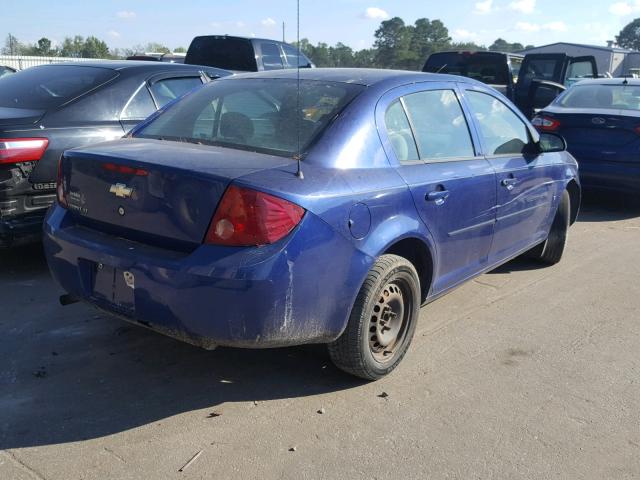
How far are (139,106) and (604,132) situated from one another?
5.46 meters

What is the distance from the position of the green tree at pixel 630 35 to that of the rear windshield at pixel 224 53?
11293 cm

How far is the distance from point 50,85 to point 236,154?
2918mm

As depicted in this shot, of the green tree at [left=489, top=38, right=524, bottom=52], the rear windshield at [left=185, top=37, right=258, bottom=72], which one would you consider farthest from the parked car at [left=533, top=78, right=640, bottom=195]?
the green tree at [left=489, top=38, right=524, bottom=52]

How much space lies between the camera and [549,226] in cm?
543

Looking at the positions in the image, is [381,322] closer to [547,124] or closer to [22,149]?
[22,149]

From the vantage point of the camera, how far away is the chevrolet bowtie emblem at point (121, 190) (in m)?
3.11

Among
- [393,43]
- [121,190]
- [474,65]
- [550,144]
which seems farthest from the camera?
[393,43]

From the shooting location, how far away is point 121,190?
3.13 m

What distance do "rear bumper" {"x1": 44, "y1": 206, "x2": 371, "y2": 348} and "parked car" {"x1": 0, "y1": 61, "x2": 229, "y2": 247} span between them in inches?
66.2

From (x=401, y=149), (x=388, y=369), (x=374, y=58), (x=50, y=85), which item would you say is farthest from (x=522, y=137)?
(x=374, y=58)

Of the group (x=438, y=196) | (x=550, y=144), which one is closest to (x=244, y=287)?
(x=438, y=196)

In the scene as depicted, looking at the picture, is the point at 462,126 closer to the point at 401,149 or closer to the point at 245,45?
the point at 401,149

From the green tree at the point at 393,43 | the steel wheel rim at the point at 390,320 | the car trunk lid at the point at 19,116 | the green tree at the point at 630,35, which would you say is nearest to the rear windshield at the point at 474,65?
the car trunk lid at the point at 19,116

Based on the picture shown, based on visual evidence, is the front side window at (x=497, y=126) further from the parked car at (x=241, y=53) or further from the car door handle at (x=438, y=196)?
the parked car at (x=241, y=53)
